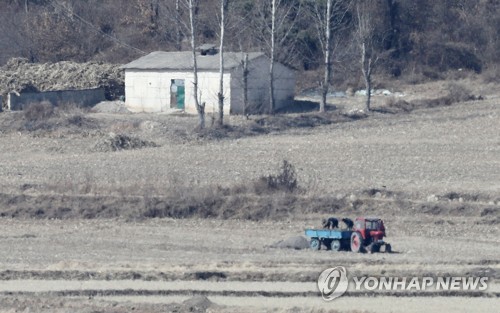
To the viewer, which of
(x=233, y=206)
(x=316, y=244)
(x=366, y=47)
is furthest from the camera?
(x=366, y=47)

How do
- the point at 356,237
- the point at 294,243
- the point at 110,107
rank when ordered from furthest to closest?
the point at 110,107, the point at 294,243, the point at 356,237

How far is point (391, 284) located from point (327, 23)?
29.8 m

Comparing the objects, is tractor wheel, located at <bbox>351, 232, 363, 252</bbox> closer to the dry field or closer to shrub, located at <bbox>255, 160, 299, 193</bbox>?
the dry field

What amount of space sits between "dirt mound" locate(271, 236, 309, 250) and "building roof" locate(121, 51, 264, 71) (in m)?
23.2

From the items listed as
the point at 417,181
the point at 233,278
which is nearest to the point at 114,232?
the point at 233,278

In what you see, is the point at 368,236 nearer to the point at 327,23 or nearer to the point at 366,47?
the point at 327,23

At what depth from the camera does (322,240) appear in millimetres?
21344

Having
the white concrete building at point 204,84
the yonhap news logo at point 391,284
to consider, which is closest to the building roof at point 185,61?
the white concrete building at point 204,84

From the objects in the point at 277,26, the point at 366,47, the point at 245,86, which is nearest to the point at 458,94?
the point at 366,47

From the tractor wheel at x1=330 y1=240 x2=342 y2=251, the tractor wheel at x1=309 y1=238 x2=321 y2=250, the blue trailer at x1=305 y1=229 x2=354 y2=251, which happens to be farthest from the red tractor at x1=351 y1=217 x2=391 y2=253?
the tractor wheel at x1=309 y1=238 x2=321 y2=250

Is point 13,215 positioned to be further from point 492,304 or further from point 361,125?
point 361,125

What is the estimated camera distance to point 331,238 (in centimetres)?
2116

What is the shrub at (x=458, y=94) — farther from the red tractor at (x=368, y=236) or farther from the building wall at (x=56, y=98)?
the red tractor at (x=368, y=236)

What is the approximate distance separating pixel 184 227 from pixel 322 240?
175 inches
